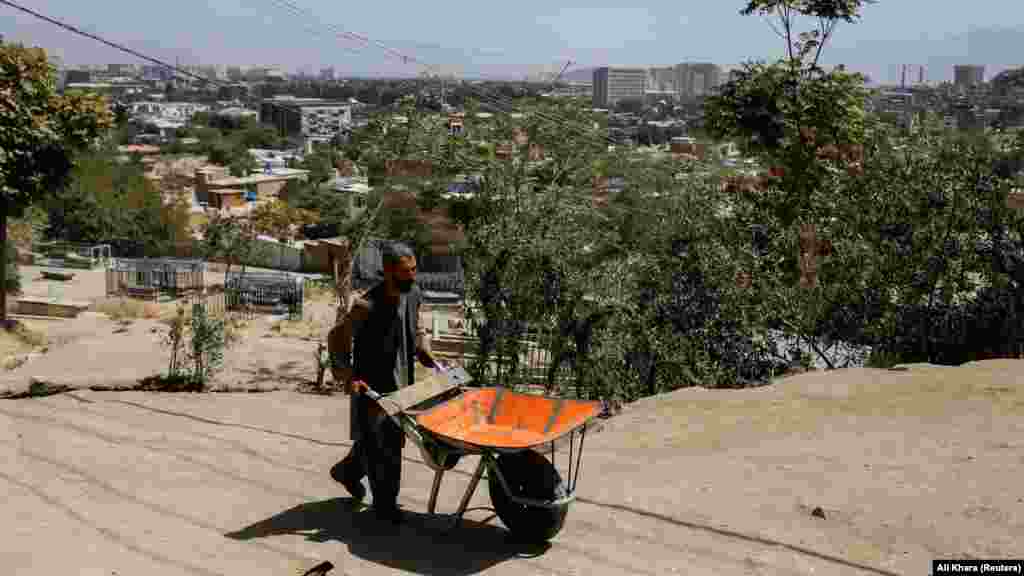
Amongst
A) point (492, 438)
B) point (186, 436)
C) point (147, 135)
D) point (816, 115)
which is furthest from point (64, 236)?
point (147, 135)

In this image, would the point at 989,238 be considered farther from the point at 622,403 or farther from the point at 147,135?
the point at 147,135

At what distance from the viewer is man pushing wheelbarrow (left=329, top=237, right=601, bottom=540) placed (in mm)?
4738

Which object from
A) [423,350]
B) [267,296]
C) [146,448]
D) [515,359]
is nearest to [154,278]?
[267,296]

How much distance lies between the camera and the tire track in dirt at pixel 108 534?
4.61 metres

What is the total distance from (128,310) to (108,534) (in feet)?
68.9

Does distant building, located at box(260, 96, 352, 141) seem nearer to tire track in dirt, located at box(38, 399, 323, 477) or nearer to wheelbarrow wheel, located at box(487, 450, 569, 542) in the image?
tire track in dirt, located at box(38, 399, 323, 477)

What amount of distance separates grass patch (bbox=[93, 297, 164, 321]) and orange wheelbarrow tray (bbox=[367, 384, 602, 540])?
59.8 feet

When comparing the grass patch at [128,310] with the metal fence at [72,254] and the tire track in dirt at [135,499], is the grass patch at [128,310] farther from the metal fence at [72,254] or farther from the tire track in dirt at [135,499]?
the tire track in dirt at [135,499]

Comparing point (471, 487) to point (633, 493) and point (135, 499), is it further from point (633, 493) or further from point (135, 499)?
point (135, 499)

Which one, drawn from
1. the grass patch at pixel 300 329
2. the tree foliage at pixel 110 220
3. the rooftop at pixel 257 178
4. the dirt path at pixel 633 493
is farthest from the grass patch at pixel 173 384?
the rooftop at pixel 257 178

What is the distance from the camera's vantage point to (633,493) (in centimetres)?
558

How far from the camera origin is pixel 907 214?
34.6 feet

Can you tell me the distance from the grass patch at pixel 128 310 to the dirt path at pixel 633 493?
15.4 m

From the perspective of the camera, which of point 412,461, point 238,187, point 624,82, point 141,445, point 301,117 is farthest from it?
point 624,82
